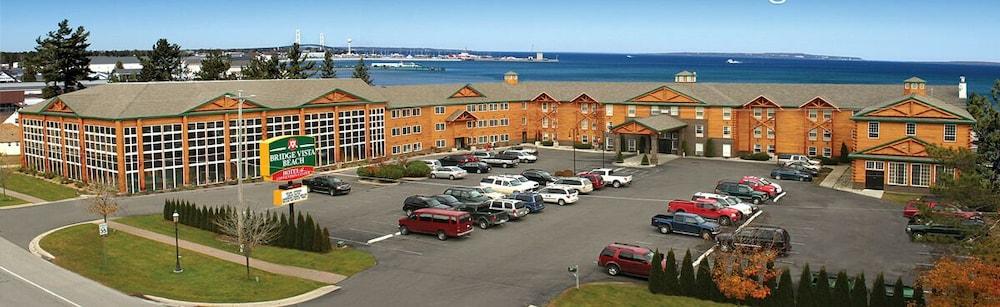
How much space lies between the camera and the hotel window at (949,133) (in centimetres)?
6203

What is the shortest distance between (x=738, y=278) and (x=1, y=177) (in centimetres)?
5314

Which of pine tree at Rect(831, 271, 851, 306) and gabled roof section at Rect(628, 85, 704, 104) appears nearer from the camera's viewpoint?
pine tree at Rect(831, 271, 851, 306)

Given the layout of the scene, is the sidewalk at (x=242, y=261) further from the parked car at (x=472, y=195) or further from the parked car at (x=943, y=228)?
the parked car at (x=943, y=228)

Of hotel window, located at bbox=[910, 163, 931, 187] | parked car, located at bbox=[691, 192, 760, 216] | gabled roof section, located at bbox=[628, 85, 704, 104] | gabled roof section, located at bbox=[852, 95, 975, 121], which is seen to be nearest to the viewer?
parked car, located at bbox=[691, 192, 760, 216]

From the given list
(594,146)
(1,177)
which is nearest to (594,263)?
(1,177)

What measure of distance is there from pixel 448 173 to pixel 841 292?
136ft

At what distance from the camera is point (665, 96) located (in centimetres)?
8725

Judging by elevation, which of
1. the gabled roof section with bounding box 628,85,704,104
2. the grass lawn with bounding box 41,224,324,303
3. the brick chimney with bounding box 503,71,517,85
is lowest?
the grass lawn with bounding box 41,224,324,303

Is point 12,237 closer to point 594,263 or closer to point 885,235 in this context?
point 594,263

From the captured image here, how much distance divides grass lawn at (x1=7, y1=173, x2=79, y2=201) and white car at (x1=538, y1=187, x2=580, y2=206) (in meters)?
34.1

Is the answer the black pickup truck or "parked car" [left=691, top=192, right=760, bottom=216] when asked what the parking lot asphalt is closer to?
the black pickup truck

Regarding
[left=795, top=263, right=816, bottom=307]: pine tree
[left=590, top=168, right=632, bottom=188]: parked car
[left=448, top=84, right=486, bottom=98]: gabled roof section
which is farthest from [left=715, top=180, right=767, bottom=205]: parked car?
[left=448, top=84, right=486, bottom=98]: gabled roof section

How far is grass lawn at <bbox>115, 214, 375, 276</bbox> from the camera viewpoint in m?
40.8

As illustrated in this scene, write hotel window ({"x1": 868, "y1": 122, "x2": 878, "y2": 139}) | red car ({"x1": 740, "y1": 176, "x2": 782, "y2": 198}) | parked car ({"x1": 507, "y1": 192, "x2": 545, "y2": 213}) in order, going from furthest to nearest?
hotel window ({"x1": 868, "y1": 122, "x2": 878, "y2": 139}) < red car ({"x1": 740, "y1": 176, "x2": 782, "y2": 198}) < parked car ({"x1": 507, "y1": 192, "x2": 545, "y2": 213})
